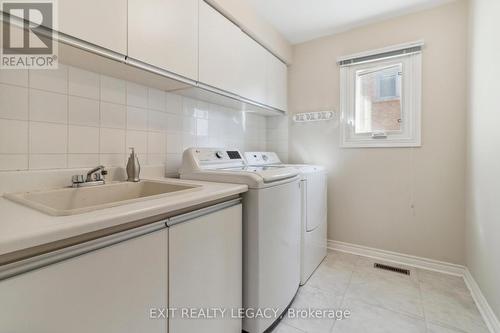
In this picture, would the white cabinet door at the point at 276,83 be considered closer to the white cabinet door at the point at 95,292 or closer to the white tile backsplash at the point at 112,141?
the white tile backsplash at the point at 112,141

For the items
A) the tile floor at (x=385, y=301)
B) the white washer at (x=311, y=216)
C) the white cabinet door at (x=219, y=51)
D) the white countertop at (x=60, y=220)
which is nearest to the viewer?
the white countertop at (x=60, y=220)

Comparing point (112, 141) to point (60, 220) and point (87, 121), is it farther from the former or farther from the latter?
point (60, 220)

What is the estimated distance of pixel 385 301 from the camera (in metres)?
1.67

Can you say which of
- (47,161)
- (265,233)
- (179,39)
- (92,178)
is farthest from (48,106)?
(265,233)

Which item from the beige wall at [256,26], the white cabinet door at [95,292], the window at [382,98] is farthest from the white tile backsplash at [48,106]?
the window at [382,98]

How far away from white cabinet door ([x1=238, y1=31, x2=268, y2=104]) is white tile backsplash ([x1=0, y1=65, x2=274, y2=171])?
1.36ft

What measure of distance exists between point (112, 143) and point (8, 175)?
48 centimetres

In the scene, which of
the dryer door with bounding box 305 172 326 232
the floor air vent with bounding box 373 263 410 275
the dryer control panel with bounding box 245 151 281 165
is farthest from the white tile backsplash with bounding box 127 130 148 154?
the floor air vent with bounding box 373 263 410 275

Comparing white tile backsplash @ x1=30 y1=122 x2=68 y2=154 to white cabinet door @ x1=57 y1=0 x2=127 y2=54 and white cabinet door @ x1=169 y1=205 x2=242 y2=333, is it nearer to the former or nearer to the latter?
white cabinet door @ x1=57 y1=0 x2=127 y2=54

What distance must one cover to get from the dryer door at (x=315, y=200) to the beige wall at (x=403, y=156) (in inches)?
13.6

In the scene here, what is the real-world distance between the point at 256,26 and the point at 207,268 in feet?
6.53

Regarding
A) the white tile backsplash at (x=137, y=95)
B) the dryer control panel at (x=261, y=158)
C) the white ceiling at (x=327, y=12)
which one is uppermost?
the white ceiling at (x=327, y=12)

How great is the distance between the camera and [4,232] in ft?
1.77

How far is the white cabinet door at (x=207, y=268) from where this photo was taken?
3.05ft
